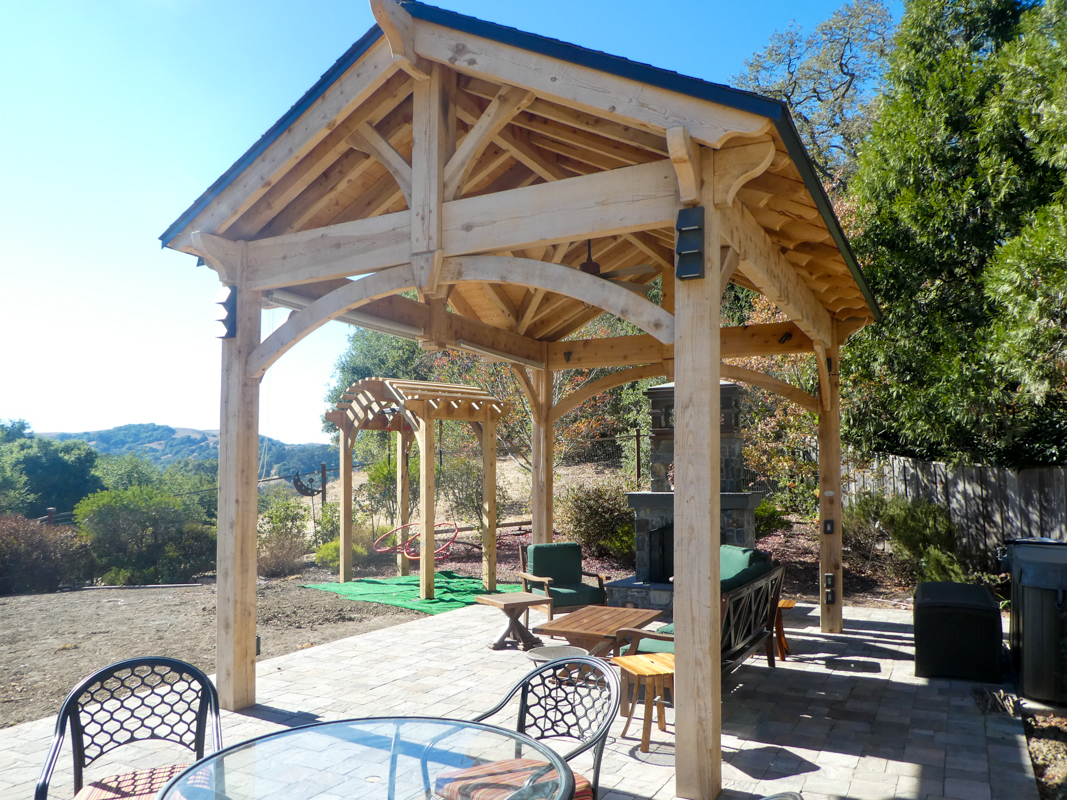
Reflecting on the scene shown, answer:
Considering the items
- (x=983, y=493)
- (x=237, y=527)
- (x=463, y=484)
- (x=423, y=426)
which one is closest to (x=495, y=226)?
(x=237, y=527)

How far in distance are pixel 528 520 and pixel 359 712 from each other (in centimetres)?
1099

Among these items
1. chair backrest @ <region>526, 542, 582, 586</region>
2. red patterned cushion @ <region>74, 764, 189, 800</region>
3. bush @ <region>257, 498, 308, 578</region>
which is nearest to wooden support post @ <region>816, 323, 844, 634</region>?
chair backrest @ <region>526, 542, 582, 586</region>

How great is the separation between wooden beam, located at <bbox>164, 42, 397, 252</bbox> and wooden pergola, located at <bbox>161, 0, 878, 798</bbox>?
1 cm

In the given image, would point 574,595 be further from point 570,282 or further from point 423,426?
point 570,282

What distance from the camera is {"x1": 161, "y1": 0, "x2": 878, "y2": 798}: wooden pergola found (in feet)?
10.8

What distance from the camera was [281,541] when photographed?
11.2 m

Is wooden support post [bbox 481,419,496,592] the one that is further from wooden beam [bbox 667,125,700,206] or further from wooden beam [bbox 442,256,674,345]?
wooden beam [bbox 667,125,700,206]

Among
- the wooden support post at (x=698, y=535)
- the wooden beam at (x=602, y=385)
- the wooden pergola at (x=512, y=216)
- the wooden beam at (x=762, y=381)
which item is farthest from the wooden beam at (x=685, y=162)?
the wooden beam at (x=602, y=385)

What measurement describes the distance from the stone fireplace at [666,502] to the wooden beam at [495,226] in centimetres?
341

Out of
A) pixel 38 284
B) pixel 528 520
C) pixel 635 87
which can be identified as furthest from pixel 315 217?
pixel 38 284

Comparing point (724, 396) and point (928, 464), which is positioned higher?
point (724, 396)

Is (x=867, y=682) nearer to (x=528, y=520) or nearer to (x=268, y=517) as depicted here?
(x=268, y=517)

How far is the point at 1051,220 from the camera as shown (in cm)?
755

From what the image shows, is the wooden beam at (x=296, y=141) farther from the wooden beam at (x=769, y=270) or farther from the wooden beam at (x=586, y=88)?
the wooden beam at (x=769, y=270)
